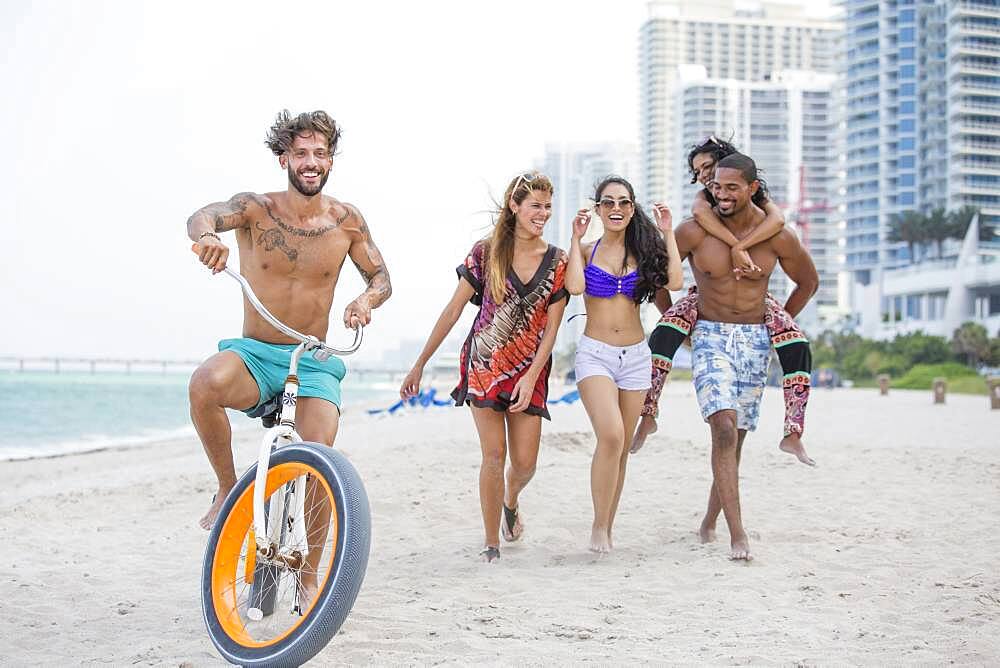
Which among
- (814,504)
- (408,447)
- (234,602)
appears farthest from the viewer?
(408,447)

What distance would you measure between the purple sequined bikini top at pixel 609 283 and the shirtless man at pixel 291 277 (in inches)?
63.4

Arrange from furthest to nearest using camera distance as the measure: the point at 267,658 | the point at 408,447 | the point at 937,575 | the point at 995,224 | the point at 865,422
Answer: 1. the point at 995,224
2. the point at 865,422
3. the point at 408,447
4. the point at 937,575
5. the point at 267,658

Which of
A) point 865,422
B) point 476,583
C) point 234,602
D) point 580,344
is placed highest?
point 580,344

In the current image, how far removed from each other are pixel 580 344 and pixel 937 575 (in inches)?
94.6

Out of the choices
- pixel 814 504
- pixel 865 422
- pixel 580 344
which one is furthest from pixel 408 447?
pixel 865 422

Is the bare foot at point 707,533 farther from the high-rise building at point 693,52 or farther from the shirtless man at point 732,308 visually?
the high-rise building at point 693,52

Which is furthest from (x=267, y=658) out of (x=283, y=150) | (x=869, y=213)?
(x=869, y=213)

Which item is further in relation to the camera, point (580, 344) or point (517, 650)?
point (580, 344)

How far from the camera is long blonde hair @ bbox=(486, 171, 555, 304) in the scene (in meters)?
6.07

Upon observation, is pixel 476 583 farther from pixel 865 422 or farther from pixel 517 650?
pixel 865 422

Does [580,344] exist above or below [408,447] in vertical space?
above

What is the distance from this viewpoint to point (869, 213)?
112 m

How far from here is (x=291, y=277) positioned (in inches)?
196

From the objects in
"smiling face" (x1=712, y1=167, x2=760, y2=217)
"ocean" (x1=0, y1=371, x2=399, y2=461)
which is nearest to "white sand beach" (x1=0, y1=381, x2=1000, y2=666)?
"smiling face" (x1=712, y1=167, x2=760, y2=217)
